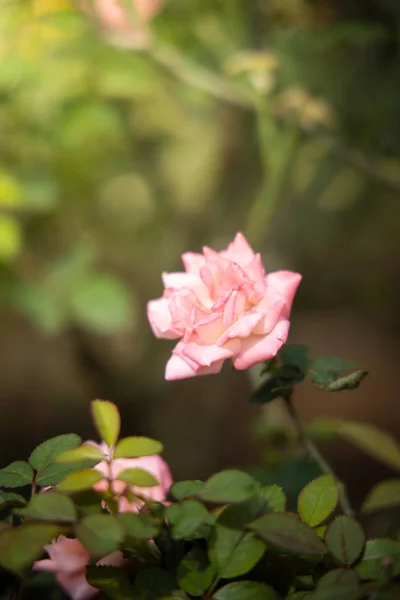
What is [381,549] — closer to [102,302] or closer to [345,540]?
[345,540]

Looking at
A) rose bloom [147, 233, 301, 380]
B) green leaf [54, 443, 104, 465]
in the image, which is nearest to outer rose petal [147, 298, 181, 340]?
rose bloom [147, 233, 301, 380]

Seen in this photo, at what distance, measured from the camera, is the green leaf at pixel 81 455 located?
0.43 meters

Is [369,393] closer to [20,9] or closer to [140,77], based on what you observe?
[140,77]

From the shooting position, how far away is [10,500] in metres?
0.44

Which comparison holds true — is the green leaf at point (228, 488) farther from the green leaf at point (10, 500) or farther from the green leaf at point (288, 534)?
the green leaf at point (10, 500)

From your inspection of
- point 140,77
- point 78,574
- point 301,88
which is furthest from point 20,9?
point 78,574

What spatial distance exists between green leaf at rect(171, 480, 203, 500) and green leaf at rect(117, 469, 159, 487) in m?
0.02

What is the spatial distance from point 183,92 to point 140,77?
4.5 inches

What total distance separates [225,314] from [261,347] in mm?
37

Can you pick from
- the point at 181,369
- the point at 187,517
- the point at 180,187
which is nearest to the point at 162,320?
the point at 181,369

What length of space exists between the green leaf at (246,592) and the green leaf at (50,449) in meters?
0.15

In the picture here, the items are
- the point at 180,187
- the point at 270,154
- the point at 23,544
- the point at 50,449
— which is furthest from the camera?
the point at 180,187

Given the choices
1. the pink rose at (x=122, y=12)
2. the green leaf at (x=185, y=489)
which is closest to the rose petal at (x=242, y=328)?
the green leaf at (x=185, y=489)

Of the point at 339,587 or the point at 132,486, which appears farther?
the point at 132,486
